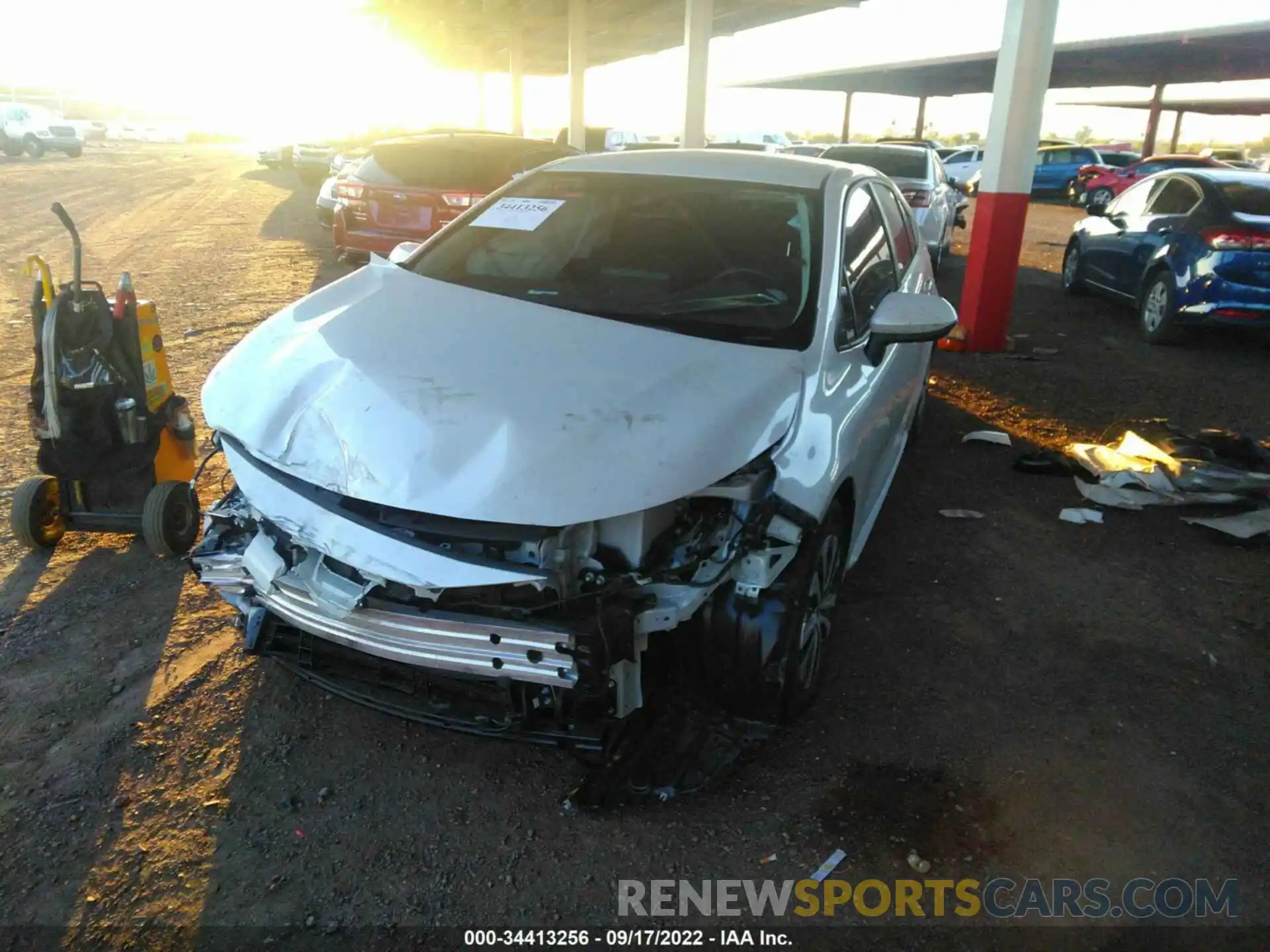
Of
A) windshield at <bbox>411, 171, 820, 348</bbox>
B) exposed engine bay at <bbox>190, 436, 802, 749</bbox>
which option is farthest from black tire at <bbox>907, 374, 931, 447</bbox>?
exposed engine bay at <bbox>190, 436, 802, 749</bbox>

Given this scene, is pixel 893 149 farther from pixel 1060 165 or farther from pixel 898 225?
pixel 1060 165

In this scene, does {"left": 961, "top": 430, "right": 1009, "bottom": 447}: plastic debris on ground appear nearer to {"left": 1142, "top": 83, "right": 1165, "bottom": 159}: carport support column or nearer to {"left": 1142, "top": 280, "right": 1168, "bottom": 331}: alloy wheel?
{"left": 1142, "top": 280, "right": 1168, "bottom": 331}: alloy wheel

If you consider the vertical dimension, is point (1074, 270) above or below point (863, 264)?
below

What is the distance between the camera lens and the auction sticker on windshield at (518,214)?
4016 millimetres

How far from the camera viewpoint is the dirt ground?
2.53 metres

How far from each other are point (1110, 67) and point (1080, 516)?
29282mm

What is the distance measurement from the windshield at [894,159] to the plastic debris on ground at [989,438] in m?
6.73

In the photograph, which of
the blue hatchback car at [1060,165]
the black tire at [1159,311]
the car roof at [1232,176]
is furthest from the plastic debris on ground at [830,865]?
the blue hatchback car at [1060,165]

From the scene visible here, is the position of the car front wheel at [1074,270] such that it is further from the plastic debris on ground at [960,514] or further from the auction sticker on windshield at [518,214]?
the auction sticker on windshield at [518,214]

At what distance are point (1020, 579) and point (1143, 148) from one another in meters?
35.6

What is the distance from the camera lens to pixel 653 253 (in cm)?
376

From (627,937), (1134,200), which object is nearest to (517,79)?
(1134,200)

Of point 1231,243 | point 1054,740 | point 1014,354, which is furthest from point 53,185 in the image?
point 1054,740

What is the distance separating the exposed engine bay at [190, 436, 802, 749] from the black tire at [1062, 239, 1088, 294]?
9.76 meters
